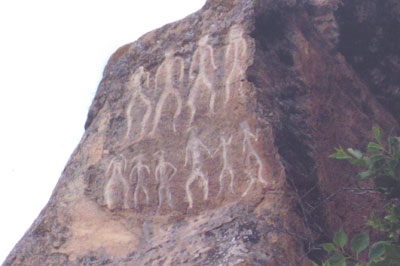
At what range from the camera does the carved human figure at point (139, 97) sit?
3.98 metres

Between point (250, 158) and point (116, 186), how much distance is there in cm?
86

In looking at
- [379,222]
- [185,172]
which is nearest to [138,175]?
[185,172]

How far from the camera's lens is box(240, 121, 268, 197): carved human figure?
3383 millimetres

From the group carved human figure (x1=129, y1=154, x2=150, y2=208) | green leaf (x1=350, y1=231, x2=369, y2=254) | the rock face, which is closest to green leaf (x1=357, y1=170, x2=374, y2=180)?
green leaf (x1=350, y1=231, x2=369, y2=254)

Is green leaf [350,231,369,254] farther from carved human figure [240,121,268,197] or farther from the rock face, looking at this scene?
carved human figure [240,121,268,197]

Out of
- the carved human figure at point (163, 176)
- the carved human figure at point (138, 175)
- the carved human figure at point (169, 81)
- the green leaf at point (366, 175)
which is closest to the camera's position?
the green leaf at point (366, 175)

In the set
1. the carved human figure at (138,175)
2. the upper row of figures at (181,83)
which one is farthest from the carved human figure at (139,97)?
the carved human figure at (138,175)

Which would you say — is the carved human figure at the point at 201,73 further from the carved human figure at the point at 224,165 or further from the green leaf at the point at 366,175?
the green leaf at the point at 366,175

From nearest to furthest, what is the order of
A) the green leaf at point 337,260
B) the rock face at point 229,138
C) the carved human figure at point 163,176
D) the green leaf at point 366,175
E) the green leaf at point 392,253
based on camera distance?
the green leaf at point 392,253 → the green leaf at point 337,260 → the green leaf at point 366,175 → the rock face at point 229,138 → the carved human figure at point 163,176

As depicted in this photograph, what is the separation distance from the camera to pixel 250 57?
12.5 ft

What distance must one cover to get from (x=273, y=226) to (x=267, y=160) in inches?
15.4

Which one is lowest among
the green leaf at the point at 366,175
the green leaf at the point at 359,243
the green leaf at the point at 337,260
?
the green leaf at the point at 337,260

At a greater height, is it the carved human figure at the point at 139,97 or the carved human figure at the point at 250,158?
the carved human figure at the point at 139,97

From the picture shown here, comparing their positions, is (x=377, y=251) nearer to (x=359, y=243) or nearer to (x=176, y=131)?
(x=359, y=243)
